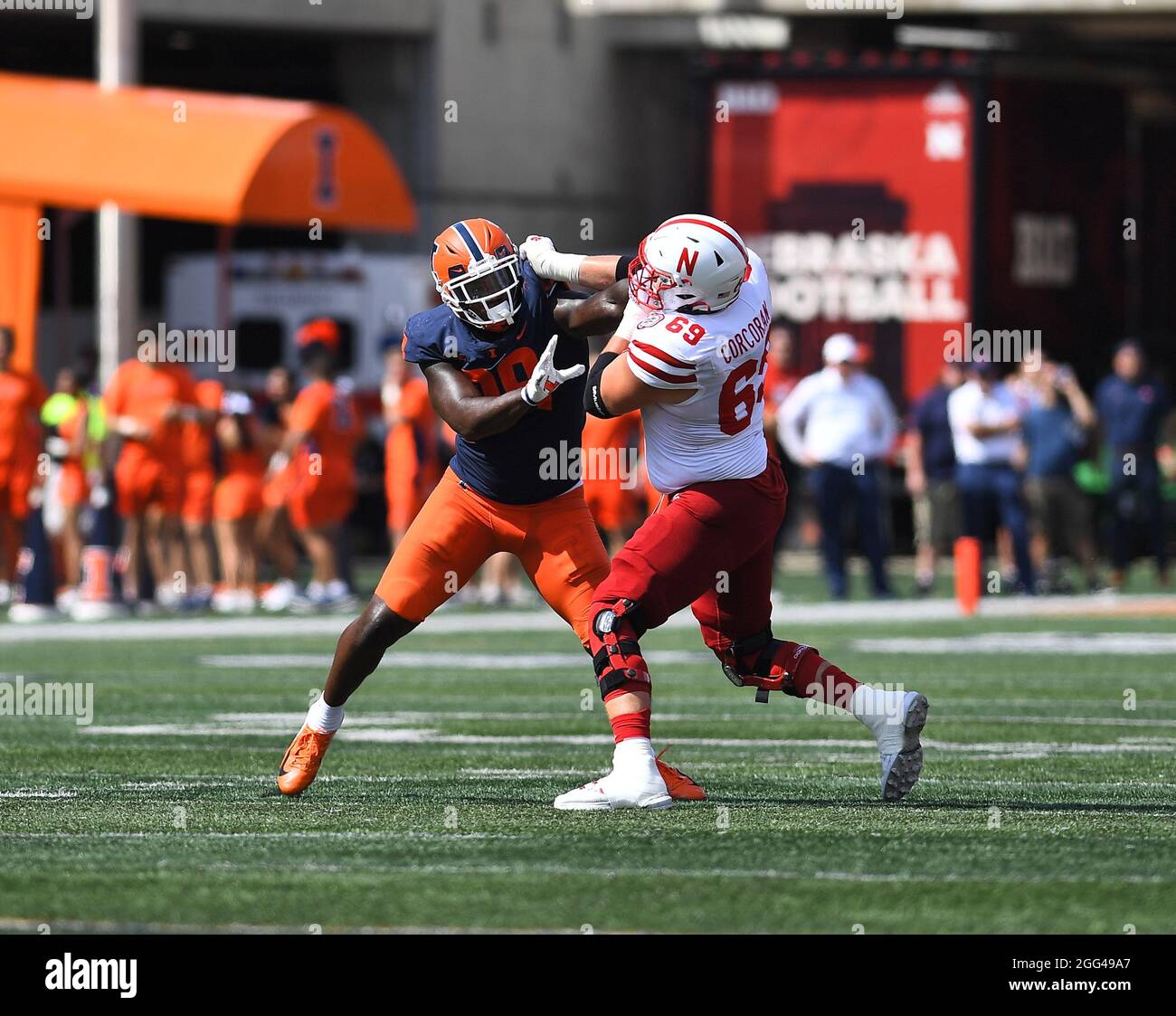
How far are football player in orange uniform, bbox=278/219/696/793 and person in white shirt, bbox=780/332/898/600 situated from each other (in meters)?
11.5

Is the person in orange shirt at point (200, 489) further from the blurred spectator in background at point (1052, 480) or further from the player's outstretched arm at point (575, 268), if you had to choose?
the player's outstretched arm at point (575, 268)

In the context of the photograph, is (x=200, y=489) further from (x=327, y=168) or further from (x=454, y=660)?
(x=454, y=660)

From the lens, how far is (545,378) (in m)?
7.49

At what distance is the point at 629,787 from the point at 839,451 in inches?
476

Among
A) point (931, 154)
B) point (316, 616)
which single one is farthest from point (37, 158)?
point (931, 154)

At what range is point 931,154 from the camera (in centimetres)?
2500

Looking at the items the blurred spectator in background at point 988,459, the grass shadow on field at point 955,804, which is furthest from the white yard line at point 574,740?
the blurred spectator in background at point 988,459

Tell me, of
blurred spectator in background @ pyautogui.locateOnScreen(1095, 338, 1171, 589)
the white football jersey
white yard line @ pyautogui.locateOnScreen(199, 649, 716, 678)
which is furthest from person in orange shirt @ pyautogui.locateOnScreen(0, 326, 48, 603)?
the white football jersey

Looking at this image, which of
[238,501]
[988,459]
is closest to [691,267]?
[238,501]

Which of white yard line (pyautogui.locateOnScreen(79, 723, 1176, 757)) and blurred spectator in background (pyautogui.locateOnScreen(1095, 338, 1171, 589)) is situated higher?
blurred spectator in background (pyautogui.locateOnScreen(1095, 338, 1171, 589))

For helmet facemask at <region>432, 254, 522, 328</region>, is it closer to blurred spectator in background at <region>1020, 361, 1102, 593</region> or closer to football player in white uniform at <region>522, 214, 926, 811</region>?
football player in white uniform at <region>522, 214, 926, 811</region>

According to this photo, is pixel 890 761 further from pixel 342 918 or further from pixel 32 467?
pixel 32 467

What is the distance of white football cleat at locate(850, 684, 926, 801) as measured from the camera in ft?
25.9

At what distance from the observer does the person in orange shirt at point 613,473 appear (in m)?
18.3
